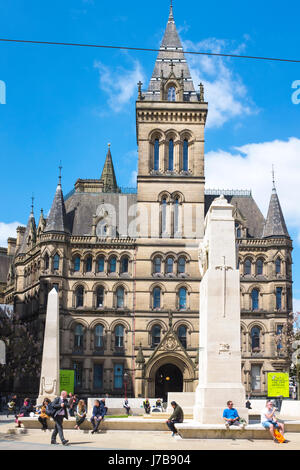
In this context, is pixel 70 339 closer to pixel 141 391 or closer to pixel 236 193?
pixel 141 391

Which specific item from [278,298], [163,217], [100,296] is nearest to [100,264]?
[100,296]

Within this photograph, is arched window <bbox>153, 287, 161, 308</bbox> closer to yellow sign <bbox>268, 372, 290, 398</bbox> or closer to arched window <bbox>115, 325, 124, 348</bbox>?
arched window <bbox>115, 325, 124, 348</bbox>

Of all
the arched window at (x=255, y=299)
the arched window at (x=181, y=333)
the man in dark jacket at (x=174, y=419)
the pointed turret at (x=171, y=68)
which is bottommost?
the man in dark jacket at (x=174, y=419)

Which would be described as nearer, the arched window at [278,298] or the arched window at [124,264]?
the arched window at [278,298]

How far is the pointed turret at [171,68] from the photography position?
61.5 metres

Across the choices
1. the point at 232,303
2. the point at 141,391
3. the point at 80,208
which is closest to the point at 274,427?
the point at 232,303

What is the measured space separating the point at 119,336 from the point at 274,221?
18.1 m

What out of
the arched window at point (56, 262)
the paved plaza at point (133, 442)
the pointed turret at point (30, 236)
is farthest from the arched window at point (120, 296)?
the paved plaza at point (133, 442)

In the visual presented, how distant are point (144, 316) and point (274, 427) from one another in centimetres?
3798

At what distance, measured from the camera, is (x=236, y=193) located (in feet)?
213

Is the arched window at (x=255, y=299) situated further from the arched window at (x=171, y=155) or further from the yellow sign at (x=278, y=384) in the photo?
the arched window at (x=171, y=155)

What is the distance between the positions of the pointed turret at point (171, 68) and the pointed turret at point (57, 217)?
1304cm

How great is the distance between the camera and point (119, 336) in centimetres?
5706

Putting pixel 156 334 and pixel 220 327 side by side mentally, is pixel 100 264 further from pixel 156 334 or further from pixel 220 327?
pixel 220 327
